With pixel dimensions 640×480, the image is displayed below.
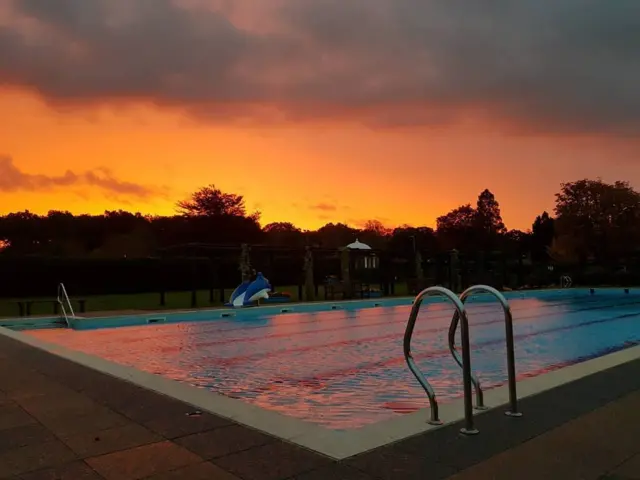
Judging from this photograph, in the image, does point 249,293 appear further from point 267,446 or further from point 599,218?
point 599,218

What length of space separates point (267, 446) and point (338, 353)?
529cm

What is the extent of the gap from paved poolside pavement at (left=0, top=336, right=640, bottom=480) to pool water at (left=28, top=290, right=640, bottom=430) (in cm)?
127

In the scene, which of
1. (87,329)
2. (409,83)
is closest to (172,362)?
(87,329)

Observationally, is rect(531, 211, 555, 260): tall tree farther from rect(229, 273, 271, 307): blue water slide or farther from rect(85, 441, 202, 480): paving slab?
rect(85, 441, 202, 480): paving slab

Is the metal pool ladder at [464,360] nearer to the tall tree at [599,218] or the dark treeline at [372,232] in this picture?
the dark treeline at [372,232]

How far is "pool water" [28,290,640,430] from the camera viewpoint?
17.7ft

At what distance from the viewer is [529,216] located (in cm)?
6744

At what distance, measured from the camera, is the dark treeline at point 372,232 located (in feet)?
117

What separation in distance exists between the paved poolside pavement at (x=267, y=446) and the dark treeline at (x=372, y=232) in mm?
16094

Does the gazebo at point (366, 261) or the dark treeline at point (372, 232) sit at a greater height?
the dark treeline at point (372, 232)

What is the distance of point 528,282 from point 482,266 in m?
4.25

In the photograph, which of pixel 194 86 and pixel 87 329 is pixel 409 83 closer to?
pixel 194 86

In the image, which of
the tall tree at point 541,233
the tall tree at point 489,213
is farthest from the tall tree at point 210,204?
the tall tree at point 541,233

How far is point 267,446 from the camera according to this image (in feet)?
10.2
